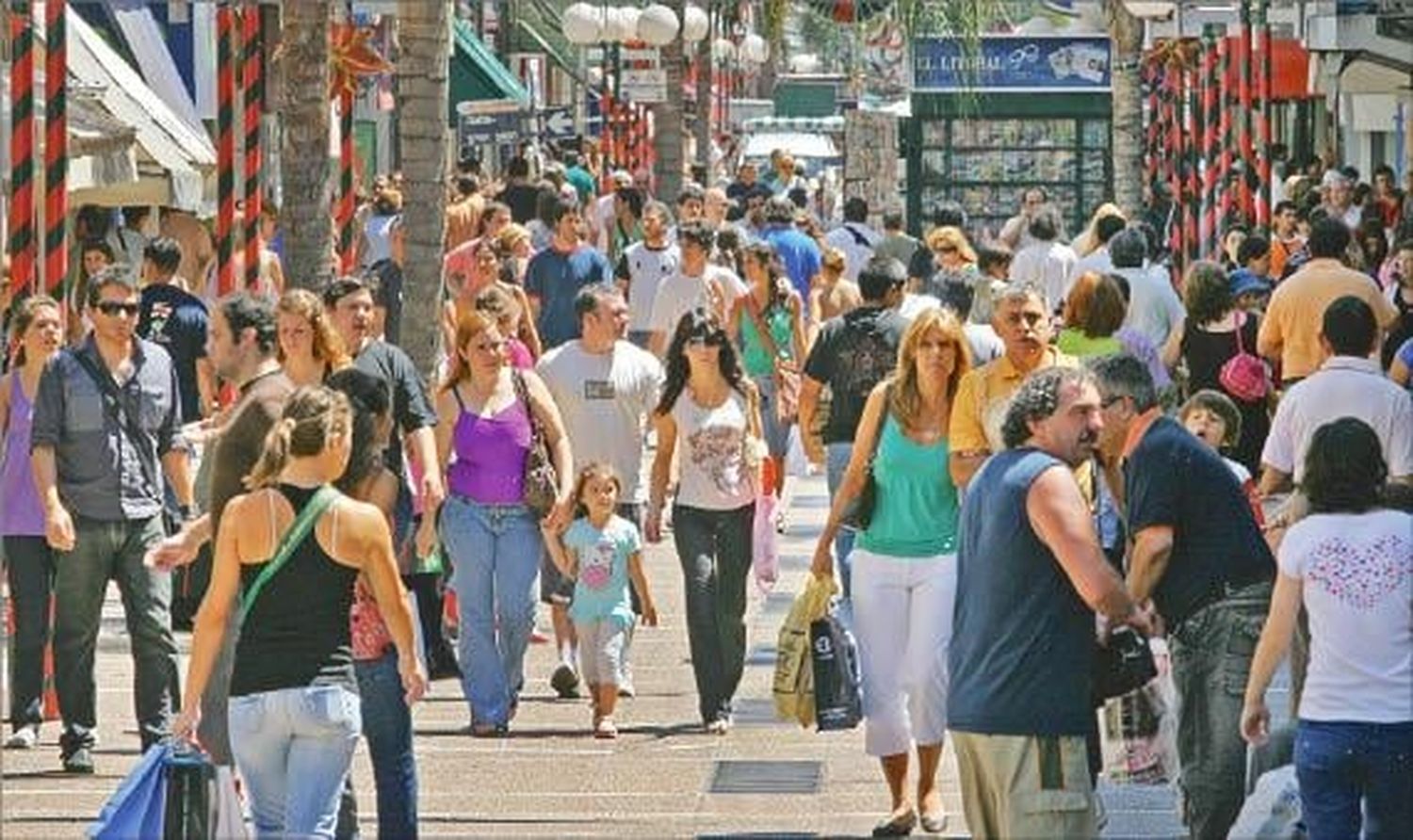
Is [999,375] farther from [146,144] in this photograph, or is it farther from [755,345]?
[146,144]

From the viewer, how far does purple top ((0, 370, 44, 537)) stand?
15.0m

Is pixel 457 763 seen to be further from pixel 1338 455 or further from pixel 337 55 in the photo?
pixel 337 55

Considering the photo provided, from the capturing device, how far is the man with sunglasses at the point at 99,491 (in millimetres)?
14562

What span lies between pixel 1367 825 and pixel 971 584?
1203 mm

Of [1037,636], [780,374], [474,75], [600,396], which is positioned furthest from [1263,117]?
[474,75]

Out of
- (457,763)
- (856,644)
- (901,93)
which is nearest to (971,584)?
(856,644)

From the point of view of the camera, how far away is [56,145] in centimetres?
1742

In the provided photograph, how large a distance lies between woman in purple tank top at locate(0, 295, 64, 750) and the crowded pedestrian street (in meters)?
0.02

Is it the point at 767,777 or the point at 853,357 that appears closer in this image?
the point at 767,777

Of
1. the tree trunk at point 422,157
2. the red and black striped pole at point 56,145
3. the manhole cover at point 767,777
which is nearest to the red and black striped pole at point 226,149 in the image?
the tree trunk at point 422,157

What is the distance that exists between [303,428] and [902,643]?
10.8ft

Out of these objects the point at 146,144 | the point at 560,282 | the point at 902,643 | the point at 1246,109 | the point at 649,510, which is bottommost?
the point at 902,643

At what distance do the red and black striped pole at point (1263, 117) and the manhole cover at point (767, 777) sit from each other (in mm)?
15166

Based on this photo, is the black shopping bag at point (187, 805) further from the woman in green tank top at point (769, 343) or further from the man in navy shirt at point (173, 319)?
the woman in green tank top at point (769, 343)
